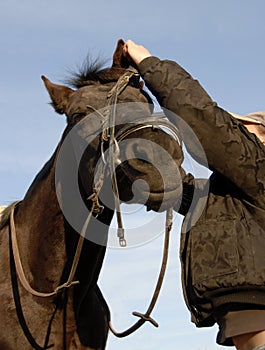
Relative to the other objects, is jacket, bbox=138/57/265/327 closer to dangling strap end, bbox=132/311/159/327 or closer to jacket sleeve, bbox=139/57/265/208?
jacket sleeve, bbox=139/57/265/208

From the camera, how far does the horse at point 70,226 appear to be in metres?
4.38

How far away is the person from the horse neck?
1452 mm

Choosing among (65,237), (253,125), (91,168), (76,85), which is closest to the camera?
(253,125)

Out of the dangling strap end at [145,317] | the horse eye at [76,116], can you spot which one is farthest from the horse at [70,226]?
the dangling strap end at [145,317]

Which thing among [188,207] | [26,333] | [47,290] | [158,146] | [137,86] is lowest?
[26,333]

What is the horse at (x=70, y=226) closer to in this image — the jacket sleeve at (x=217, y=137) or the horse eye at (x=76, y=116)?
the horse eye at (x=76, y=116)

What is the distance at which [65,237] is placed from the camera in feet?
15.7

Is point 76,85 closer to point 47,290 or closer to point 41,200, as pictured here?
point 41,200

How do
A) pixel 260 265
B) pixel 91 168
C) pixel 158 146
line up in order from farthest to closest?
pixel 91 168, pixel 158 146, pixel 260 265

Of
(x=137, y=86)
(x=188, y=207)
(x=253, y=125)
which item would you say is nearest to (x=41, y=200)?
(x=137, y=86)

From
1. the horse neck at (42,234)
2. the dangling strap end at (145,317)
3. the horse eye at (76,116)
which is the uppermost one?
the horse eye at (76,116)

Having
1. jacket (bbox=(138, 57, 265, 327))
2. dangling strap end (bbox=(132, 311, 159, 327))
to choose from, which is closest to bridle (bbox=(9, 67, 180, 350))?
dangling strap end (bbox=(132, 311, 159, 327))

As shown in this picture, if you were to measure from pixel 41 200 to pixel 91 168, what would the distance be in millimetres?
688

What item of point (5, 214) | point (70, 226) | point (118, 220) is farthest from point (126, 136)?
point (5, 214)
